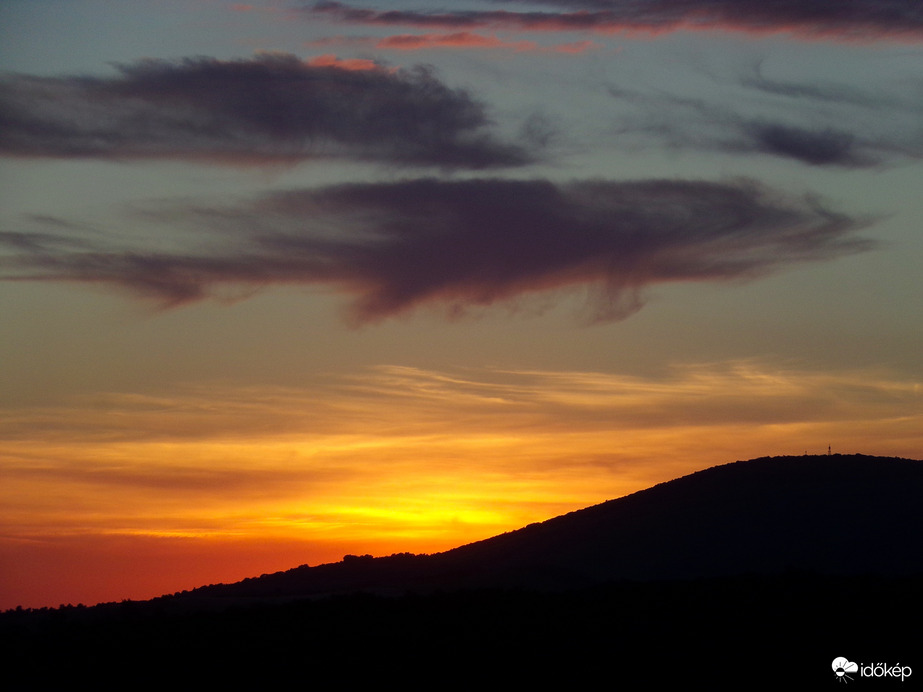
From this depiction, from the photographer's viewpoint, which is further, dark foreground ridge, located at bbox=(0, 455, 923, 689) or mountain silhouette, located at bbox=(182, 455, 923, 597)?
mountain silhouette, located at bbox=(182, 455, 923, 597)

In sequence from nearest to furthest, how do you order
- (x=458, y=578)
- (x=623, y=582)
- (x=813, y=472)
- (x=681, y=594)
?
1. (x=681, y=594)
2. (x=623, y=582)
3. (x=458, y=578)
4. (x=813, y=472)

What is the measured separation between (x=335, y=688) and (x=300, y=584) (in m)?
16.3

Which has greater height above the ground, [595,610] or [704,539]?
[704,539]

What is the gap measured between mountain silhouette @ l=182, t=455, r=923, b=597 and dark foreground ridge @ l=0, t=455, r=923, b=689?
9cm

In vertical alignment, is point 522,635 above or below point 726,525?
below

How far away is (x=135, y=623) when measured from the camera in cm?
2741

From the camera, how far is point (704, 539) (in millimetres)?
34938

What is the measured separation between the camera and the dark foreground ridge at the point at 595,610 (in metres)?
22.1

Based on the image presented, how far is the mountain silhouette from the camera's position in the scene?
108ft

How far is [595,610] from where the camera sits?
84.3ft

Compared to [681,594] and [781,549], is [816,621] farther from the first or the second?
[781,549]

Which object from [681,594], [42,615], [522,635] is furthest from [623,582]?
[42,615]

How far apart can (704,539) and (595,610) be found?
1022 cm

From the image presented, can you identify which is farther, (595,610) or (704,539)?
(704,539)
